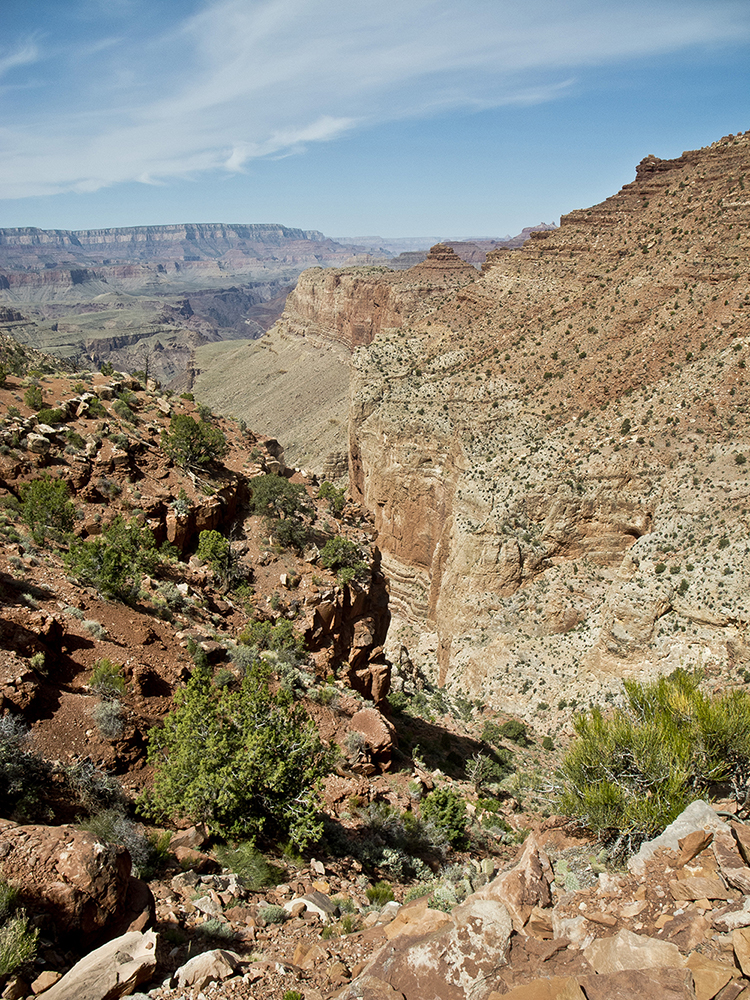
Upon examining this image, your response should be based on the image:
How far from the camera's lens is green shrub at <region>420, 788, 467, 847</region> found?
15684 mm

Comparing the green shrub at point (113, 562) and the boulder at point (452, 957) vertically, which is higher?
the green shrub at point (113, 562)

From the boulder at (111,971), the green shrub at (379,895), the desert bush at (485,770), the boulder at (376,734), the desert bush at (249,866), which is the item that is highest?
the boulder at (111,971)

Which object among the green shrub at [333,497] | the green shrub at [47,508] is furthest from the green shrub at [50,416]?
the green shrub at [333,497]

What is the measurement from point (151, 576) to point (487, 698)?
2046cm

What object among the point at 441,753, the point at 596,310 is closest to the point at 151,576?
the point at 441,753

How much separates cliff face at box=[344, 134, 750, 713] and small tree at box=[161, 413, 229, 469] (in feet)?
57.9

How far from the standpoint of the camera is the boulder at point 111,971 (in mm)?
6474

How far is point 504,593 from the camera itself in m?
36.4

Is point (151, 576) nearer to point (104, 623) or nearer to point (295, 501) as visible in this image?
point (104, 623)

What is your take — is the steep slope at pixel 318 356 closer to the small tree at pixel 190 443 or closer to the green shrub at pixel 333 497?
the green shrub at pixel 333 497

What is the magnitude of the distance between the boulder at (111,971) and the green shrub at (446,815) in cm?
1010

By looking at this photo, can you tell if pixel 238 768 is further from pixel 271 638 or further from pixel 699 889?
pixel 271 638

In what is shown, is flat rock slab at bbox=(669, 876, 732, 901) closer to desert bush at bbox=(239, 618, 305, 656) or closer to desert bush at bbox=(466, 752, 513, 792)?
desert bush at bbox=(466, 752, 513, 792)

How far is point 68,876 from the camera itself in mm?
7680
